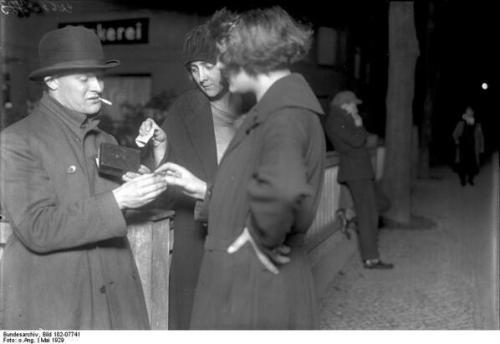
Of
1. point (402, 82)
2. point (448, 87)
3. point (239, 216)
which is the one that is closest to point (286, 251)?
point (239, 216)

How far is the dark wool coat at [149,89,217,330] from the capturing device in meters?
2.84

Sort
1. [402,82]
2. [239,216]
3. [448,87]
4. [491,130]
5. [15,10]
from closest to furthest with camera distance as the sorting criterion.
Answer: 1. [239,216]
2. [15,10]
3. [402,82]
4. [448,87]
5. [491,130]

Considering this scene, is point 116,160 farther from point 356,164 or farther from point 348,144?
point 356,164

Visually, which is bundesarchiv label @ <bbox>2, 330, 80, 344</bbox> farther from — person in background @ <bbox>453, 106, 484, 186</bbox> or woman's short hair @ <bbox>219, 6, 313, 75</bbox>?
person in background @ <bbox>453, 106, 484, 186</bbox>

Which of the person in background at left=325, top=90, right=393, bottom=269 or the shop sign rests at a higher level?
the shop sign

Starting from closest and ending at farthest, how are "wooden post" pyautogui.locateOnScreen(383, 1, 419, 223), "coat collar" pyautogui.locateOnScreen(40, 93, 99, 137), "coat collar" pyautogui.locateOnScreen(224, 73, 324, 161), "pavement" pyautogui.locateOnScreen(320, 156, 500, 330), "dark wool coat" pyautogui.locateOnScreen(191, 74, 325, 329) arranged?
"dark wool coat" pyautogui.locateOnScreen(191, 74, 325, 329), "coat collar" pyautogui.locateOnScreen(224, 73, 324, 161), "coat collar" pyautogui.locateOnScreen(40, 93, 99, 137), "pavement" pyautogui.locateOnScreen(320, 156, 500, 330), "wooden post" pyautogui.locateOnScreen(383, 1, 419, 223)

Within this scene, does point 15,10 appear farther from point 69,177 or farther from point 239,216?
point 239,216

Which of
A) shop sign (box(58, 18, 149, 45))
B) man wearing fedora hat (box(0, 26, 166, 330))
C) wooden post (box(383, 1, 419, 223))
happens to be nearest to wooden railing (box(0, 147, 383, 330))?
man wearing fedora hat (box(0, 26, 166, 330))

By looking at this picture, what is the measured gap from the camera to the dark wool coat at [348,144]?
6262 millimetres

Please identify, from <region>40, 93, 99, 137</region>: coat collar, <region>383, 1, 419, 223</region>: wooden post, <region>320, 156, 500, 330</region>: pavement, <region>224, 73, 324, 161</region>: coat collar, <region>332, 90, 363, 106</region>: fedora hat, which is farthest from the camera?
<region>383, 1, 419, 223</region>: wooden post

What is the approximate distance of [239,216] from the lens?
79.6 inches

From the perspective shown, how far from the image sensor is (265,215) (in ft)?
5.96

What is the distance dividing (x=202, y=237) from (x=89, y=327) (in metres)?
0.80

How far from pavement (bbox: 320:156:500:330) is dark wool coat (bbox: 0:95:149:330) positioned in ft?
9.21
